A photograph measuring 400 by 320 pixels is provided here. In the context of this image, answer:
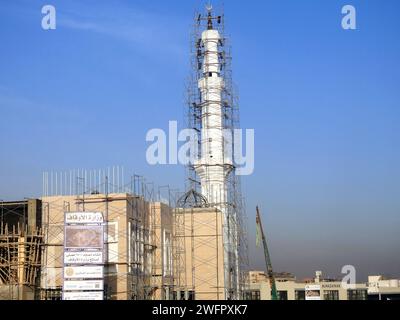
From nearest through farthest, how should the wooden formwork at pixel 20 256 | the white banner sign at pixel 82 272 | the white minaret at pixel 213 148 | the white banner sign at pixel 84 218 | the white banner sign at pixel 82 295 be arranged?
the white banner sign at pixel 82 295 < the white banner sign at pixel 82 272 < the white banner sign at pixel 84 218 < the wooden formwork at pixel 20 256 < the white minaret at pixel 213 148

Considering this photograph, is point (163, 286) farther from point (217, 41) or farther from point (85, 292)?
point (217, 41)

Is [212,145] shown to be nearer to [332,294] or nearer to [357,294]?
[332,294]

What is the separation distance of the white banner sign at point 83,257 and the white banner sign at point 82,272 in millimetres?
351

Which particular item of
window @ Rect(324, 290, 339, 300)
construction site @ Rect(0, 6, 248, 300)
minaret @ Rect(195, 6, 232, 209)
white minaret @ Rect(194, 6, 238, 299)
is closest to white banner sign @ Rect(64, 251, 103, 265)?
construction site @ Rect(0, 6, 248, 300)

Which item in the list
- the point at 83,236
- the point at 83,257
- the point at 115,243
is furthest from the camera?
the point at 115,243

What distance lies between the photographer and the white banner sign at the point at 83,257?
1479 inches

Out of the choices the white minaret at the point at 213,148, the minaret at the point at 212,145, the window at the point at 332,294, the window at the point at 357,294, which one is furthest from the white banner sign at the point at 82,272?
the window at the point at 357,294

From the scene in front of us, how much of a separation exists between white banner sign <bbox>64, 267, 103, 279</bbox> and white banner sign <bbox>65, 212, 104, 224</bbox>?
2499 millimetres

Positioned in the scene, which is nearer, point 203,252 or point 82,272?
point 82,272

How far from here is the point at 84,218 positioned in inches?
1499

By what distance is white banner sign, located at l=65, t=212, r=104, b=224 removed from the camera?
37.9 metres

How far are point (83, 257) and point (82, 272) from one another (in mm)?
792

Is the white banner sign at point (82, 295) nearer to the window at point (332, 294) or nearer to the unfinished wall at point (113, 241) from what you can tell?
the unfinished wall at point (113, 241)

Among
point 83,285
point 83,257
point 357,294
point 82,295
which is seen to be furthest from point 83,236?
point 357,294
